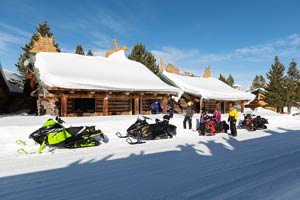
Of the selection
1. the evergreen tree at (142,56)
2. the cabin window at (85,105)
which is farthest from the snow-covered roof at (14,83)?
the evergreen tree at (142,56)

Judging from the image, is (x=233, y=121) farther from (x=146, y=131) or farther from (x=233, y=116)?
(x=146, y=131)

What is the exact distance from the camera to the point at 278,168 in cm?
557

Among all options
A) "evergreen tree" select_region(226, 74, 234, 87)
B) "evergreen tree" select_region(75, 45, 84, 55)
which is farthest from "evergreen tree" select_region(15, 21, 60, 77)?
"evergreen tree" select_region(226, 74, 234, 87)

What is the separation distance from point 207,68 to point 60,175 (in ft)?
94.7

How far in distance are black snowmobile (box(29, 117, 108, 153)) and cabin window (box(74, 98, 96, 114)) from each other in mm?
10966

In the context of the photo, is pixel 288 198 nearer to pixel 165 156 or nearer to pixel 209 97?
pixel 165 156

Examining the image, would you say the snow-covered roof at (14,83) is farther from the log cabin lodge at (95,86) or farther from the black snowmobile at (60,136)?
the black snowmobile at (60,136)

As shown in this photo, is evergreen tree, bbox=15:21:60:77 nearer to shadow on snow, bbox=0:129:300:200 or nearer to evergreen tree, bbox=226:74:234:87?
shadow on snow, bbox=0:129:300:200

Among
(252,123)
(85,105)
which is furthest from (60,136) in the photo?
(85,105)

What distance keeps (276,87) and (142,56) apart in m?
20.5

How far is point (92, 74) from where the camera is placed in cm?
1753

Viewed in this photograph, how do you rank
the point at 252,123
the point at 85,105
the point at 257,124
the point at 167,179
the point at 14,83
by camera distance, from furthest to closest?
the point at 14,83
the point at 85,105
the point at 257,124
the point at 252,123
the point at 167,179

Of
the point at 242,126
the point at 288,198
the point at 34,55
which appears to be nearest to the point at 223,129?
the point at 242,126

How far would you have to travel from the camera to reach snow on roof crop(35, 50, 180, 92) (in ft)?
47.5
